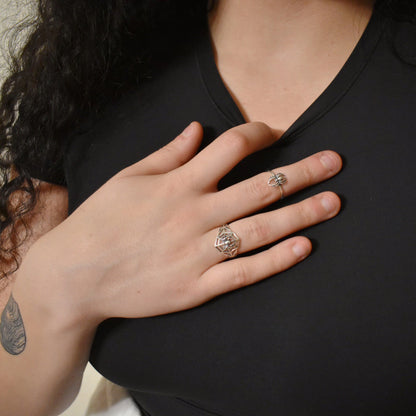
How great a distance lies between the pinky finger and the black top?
0.06ft

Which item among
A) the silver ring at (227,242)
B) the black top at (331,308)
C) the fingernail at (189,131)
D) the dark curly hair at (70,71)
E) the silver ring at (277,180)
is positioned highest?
the dark curly hair at (70,71)

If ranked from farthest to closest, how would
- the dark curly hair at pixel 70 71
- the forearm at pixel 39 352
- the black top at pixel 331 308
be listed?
1. the dark curly hair at pixel 70 71
2. the forearm at pixel 39 352
3. the black top at pixel 331 308

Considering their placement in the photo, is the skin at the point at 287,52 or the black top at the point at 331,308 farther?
the skin at the point at 287,52

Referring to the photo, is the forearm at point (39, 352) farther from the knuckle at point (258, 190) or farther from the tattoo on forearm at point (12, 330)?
the knuckle at point (258, 190)

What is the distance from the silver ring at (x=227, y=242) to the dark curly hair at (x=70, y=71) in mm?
383

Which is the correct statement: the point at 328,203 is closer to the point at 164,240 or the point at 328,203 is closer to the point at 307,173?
the point at 307,173

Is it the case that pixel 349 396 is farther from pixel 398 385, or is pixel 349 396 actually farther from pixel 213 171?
pixel 213 171

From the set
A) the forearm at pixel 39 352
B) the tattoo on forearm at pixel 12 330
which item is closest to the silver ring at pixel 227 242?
the forearm at pixel 39 352

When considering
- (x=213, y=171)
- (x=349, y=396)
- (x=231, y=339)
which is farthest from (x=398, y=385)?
(x=213, y=171)

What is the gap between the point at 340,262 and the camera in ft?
1.90

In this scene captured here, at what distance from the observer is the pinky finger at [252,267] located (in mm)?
578

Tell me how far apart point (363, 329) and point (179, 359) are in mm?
238

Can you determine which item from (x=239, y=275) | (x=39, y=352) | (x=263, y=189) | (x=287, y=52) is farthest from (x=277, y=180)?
(x=39, y=352)

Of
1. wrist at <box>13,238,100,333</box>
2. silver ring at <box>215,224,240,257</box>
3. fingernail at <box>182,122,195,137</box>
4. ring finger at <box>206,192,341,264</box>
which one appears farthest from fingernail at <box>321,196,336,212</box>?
wrist at <box>13,238,100,333</box>
